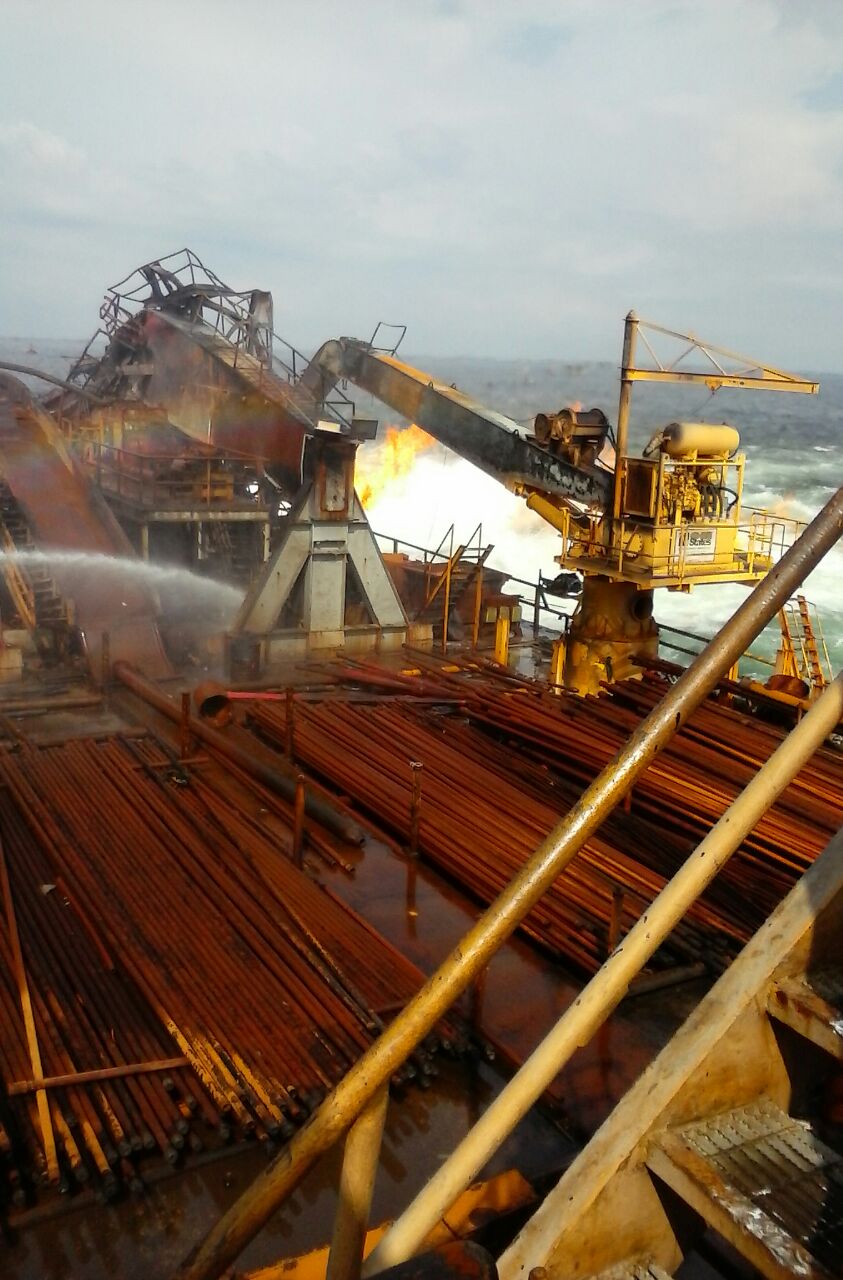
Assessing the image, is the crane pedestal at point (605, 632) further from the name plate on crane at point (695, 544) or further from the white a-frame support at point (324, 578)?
the white a-frame support at point (324, 578)

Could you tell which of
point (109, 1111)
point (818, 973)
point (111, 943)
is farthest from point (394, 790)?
point (818, 973)

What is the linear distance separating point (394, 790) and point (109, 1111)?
4234mm

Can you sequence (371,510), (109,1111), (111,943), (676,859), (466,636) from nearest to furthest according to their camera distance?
(109,1111)
(111,943)
(676,859)
(466,636)
(371,510)

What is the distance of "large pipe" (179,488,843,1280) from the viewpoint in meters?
2.16

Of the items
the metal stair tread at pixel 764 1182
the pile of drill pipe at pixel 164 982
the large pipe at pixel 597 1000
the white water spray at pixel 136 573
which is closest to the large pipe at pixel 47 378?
the white water spray at pixel 136 573

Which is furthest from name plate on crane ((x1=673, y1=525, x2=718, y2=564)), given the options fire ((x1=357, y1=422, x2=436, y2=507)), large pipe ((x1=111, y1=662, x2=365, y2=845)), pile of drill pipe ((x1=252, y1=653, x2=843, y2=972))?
fire ((x1=357, y1=422, x2=436, y2=507))

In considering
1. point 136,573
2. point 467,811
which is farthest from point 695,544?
point 136,573

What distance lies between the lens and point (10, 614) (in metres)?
15.4

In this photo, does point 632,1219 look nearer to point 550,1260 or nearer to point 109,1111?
point 550,1260

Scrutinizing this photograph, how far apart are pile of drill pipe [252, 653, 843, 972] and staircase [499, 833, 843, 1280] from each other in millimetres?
3702

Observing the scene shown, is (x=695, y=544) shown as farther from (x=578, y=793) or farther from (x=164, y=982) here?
(x=164, y=982)

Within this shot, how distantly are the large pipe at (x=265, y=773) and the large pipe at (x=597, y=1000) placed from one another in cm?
594

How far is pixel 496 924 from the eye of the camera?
2262 mm

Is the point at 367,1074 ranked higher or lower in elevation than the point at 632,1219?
higher
